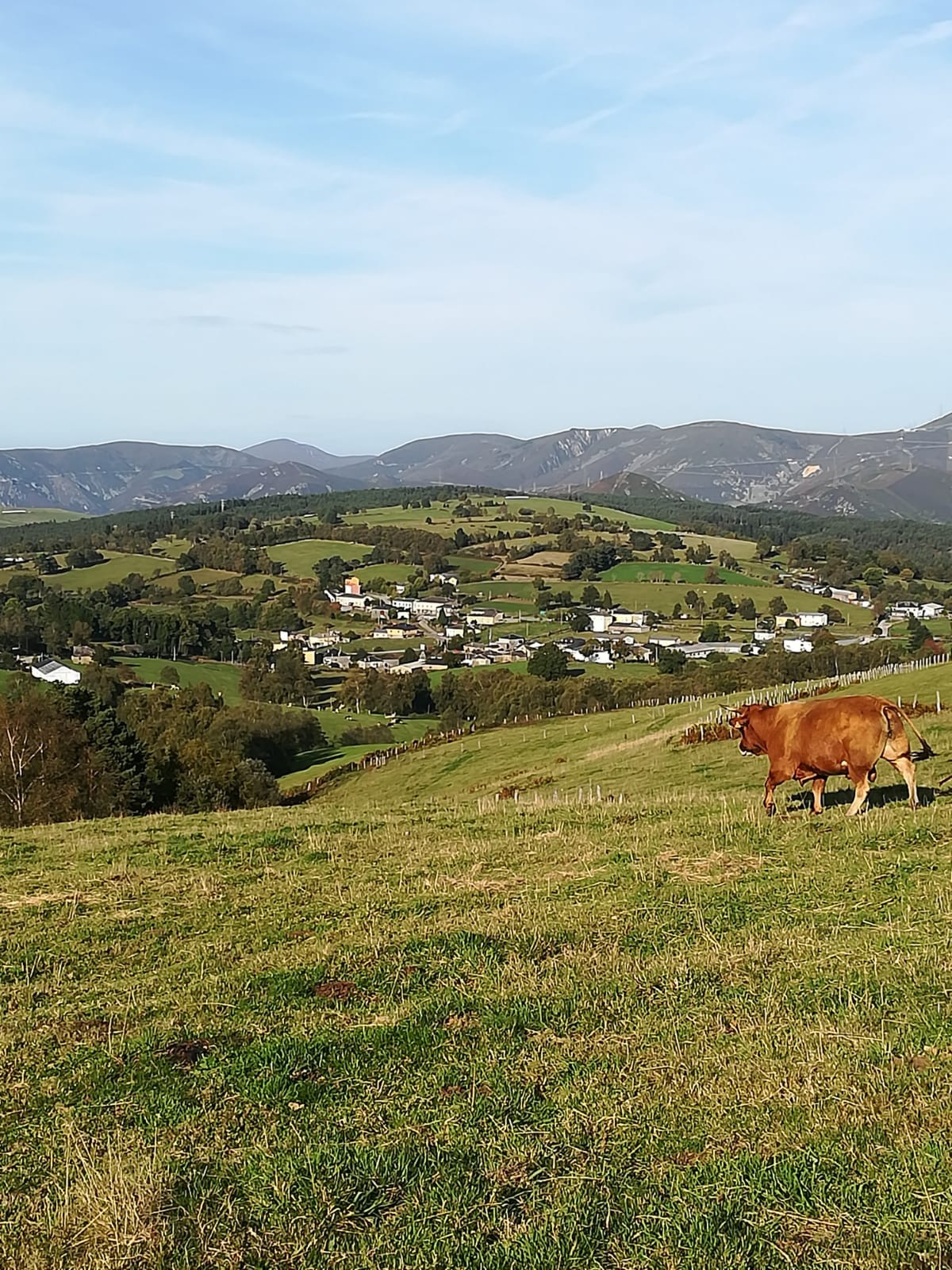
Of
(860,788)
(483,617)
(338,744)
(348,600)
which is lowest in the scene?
(338,744)

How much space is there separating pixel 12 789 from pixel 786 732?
111ft

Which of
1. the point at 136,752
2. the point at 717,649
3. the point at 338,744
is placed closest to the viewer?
the point at 136,752

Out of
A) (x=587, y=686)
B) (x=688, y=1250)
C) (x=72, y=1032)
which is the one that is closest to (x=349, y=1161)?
(x=688, y=1250)

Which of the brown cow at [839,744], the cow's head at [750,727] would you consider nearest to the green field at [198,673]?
the cow's head at [750,727]

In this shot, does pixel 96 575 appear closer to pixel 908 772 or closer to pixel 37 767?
pixel 37 767

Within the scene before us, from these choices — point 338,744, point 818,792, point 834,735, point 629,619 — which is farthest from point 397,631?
point 834,735

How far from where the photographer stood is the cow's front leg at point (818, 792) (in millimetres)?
13969

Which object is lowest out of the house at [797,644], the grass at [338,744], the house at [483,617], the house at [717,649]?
the grass at [338,744]

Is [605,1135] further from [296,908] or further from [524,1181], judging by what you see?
[296,908]

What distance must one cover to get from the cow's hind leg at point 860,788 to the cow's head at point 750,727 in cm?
173

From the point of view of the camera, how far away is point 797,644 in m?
123

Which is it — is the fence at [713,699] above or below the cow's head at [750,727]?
below

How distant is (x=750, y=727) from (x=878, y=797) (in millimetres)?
2348

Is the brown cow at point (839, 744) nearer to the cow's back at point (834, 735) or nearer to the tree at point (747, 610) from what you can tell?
the cow's back at point (834, 735)
